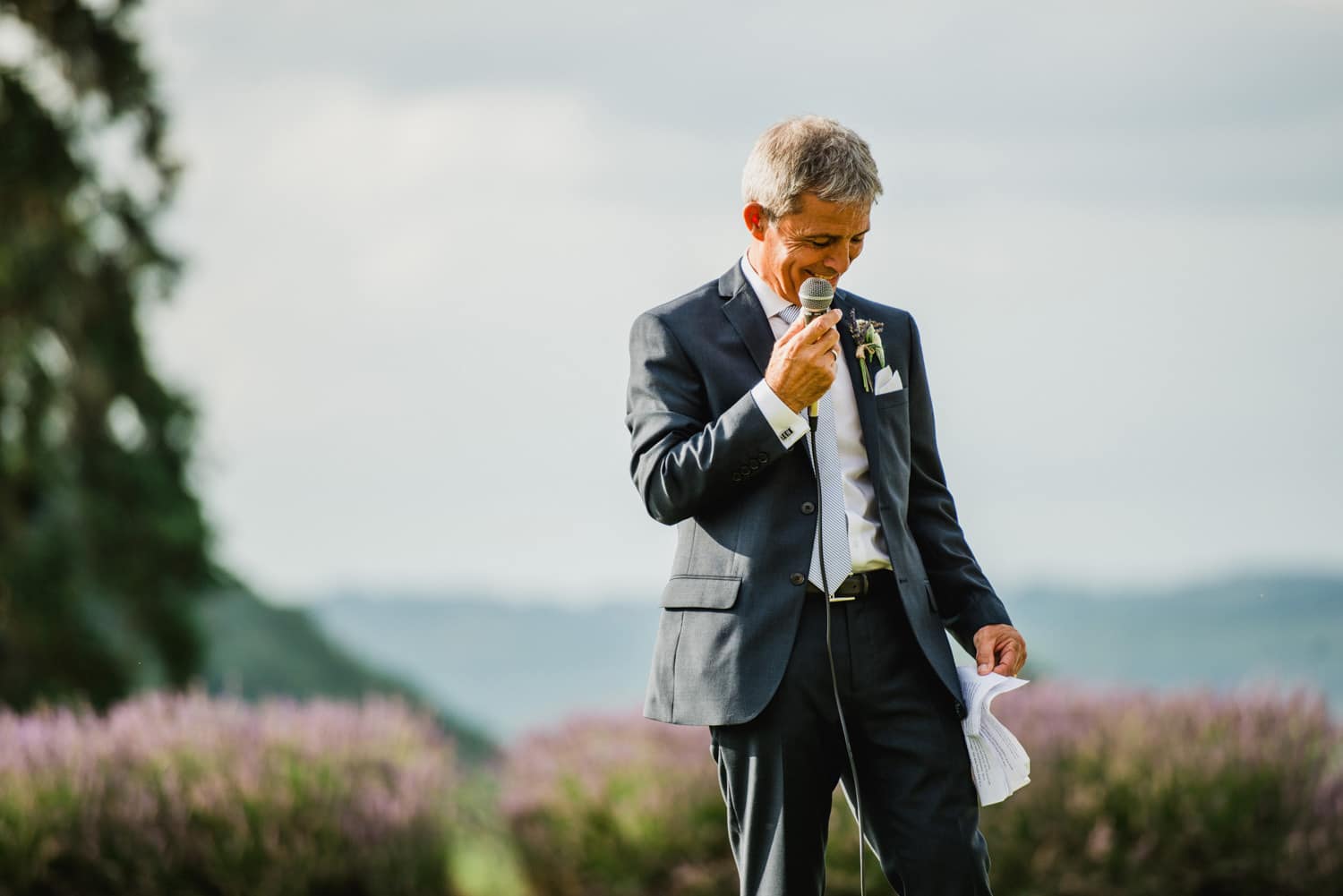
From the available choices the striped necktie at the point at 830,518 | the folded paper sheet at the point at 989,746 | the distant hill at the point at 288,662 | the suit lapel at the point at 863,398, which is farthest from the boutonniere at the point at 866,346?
the distant hill at the point at 288,662

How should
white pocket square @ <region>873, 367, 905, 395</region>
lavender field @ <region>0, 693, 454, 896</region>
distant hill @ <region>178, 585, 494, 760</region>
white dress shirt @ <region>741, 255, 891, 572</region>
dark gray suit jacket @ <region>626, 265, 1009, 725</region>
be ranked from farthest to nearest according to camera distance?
distant hill @ <region>178, 585, 494, 760</region> → lavender field @ <region>0, 693, 454, 896</region> → white pocket square @ <region>873, 367, 905, 395</region> → white dress shirt @ <region>741, 255, 891, 572</region> → dark gray suit jacket @ <region>626, 265, 1009, 725</region>

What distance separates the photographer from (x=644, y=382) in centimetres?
280

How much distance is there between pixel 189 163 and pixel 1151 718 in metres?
6.14

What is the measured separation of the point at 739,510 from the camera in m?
2.75

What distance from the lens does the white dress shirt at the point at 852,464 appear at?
9.07ft

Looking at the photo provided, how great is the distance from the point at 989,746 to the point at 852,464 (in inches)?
22.8

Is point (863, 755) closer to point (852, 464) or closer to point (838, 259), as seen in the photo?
point (852, 464)

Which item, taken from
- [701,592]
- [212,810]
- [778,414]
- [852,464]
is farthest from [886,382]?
[212,810]

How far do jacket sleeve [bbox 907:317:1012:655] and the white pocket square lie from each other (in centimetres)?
10

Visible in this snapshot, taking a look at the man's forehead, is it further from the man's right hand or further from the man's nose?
the man's right hand

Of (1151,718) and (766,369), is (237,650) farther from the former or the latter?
(766,369)

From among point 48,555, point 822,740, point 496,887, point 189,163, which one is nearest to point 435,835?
point 496,887

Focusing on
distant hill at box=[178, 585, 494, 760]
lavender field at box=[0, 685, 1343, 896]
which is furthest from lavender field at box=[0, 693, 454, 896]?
distant hill at box=[178, 585, 494, 760]

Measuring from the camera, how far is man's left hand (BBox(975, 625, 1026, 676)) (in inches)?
112
